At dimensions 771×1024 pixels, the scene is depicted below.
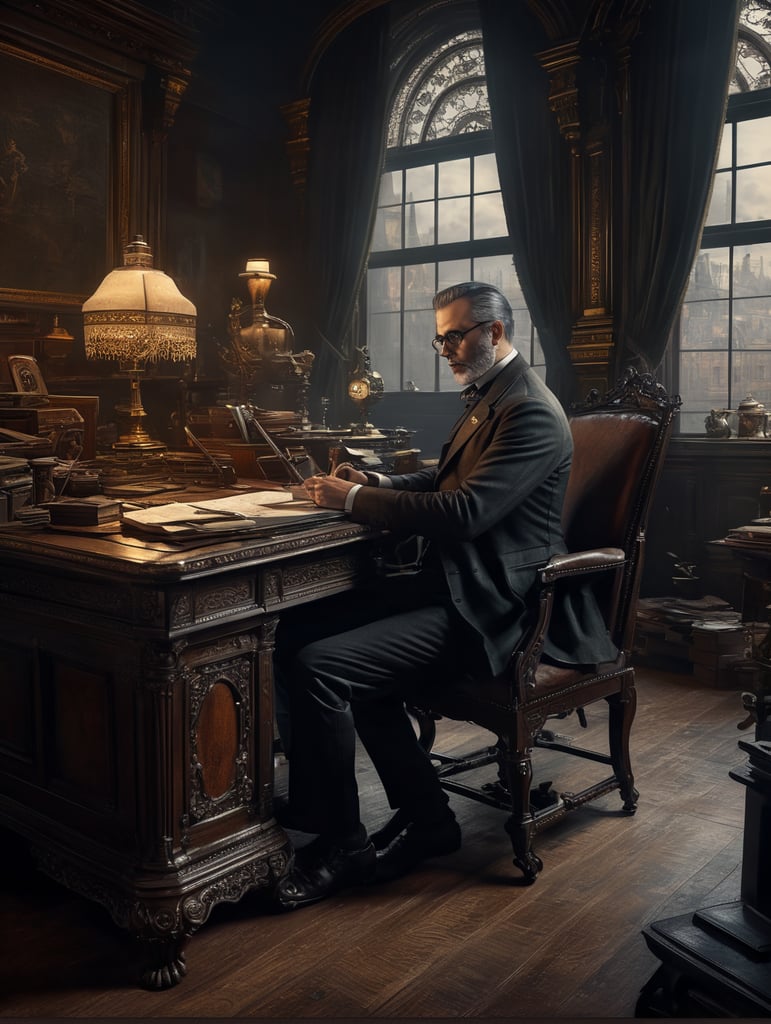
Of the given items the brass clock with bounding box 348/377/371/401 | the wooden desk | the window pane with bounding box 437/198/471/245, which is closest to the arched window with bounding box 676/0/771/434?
the window pane with bounding box 437/198/471/245

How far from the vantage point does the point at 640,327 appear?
209 inches

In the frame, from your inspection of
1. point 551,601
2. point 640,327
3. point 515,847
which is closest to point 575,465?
point 551,601

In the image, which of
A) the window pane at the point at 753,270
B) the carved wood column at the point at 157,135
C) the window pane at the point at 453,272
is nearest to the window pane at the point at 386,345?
the window pane at the point at 453,272

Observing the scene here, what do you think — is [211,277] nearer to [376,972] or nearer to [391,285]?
[391,285]

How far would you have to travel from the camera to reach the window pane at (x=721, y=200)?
542 cm

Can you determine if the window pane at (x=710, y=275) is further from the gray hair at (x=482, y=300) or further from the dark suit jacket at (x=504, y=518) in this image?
the dark suit jacket at (x=504, y=518)

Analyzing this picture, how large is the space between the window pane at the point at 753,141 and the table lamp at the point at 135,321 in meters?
3.51

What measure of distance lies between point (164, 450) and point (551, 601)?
170 centimetres

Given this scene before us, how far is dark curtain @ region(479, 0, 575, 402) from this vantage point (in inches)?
221

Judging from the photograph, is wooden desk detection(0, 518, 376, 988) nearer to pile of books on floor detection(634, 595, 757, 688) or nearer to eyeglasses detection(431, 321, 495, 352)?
eyeglasses detection(431, 321, 495, 352)

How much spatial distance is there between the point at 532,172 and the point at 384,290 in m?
1.67

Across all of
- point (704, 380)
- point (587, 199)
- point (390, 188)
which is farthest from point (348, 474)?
point (390, 188)

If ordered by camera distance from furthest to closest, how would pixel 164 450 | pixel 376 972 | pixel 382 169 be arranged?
pixel 382 169 < pixel 164 450 < pixel 376 972

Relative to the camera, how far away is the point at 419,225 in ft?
22.4
